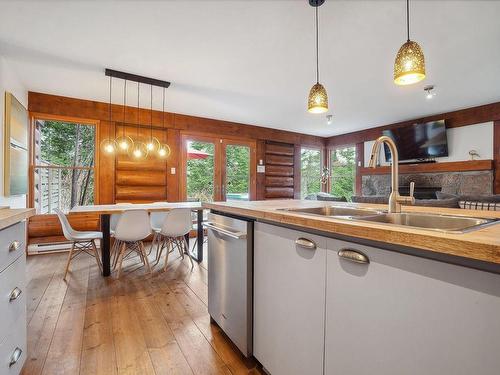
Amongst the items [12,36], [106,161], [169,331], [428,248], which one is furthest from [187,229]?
[428,248]

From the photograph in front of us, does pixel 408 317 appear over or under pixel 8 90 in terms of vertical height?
under

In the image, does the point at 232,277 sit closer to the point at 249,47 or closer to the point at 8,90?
the point at 249,47

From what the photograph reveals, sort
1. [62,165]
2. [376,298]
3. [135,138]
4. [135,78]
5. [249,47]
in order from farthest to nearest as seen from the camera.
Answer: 1. [135,138]
2. [62,165]
3. [135,78]
4. [249,47]
5. [376,298]

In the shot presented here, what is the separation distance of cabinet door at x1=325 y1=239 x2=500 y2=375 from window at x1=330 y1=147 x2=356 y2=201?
6.09 metres

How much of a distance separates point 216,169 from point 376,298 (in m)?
4.91

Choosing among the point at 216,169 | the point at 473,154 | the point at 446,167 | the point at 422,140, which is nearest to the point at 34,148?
the point at 216,169

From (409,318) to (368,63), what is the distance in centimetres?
294

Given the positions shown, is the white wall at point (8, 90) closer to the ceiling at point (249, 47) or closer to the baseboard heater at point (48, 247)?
the ceiling at point (249, 47)

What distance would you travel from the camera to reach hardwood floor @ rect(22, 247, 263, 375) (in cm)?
149

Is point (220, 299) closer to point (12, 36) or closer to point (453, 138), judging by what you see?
point (12, 36)

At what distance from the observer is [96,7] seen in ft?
6.69

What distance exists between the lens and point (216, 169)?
5.55 metres

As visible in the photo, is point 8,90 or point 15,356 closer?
point 15,356

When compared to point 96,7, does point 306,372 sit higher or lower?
lower
